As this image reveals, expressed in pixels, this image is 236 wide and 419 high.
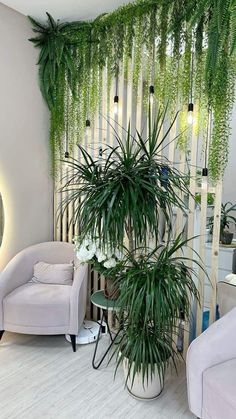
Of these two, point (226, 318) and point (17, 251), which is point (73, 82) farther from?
point (226, 318)

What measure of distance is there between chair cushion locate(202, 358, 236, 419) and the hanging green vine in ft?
4.29

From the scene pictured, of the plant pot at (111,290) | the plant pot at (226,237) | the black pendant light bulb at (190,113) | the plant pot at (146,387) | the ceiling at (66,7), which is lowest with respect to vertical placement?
the plant pot at (146,387)

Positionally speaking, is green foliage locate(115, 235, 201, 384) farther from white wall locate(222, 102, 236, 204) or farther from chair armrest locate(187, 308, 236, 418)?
white wall locate(222, 102, 236, 204)

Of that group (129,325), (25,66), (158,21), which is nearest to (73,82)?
(25,66)

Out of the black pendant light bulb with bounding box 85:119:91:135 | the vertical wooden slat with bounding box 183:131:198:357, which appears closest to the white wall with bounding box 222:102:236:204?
the vertical wooden slat with bounding box 183:131:198:357

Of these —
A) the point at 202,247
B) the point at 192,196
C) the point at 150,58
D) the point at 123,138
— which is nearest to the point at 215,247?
the point at 202,247

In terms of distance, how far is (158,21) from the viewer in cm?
258

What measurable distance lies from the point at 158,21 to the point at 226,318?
232 cm

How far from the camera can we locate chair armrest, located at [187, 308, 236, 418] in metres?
1.79

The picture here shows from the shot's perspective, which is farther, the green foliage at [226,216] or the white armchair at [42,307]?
the green foliage at [226,216]

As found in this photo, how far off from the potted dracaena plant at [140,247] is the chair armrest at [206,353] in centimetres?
24

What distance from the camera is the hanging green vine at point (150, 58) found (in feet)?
7.40

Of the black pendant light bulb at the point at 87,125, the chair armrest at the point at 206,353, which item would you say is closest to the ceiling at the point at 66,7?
the black pendant light bulb at the point at 87,125

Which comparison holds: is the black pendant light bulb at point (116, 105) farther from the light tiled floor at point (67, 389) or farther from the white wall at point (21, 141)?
the light tiled floor at point (67, 389)
